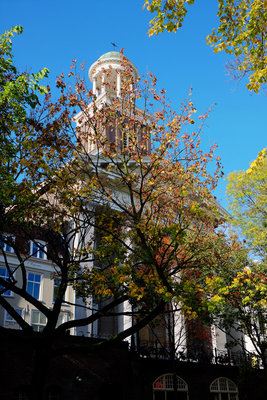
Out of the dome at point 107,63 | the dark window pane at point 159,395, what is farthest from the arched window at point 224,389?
the dome at point 107,63

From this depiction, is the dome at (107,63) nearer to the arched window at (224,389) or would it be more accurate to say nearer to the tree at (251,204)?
the tree at (251,204)

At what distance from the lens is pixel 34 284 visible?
24.6 m

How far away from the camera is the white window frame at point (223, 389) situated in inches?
1021

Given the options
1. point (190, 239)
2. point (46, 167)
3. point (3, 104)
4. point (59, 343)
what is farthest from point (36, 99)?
point (190, 239)

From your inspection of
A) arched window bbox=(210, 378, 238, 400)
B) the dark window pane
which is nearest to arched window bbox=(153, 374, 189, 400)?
the dark window pane

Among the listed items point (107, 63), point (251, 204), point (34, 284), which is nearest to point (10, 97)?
point (34, 284)

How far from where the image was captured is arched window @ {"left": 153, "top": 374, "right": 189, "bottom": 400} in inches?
914

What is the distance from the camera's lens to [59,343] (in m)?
19.9

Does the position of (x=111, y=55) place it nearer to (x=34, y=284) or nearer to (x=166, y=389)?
(x=34, y=284)

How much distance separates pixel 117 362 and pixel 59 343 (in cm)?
396

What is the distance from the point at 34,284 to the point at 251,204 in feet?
54.3

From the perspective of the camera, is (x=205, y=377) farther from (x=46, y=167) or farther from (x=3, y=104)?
(x=3, y=104)

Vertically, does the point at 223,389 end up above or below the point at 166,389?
below

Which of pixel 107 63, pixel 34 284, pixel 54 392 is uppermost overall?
pixel 107 63
